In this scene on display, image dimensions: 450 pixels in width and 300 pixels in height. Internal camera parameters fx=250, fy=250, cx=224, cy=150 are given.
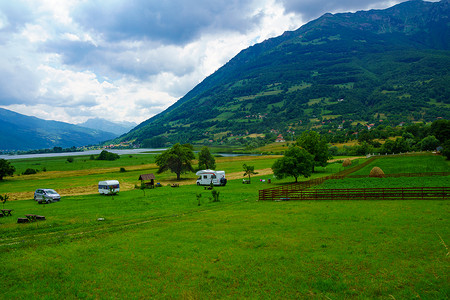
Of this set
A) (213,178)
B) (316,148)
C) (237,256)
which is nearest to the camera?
(237,256)

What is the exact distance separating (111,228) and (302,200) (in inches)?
860

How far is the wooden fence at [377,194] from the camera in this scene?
88.2 ft

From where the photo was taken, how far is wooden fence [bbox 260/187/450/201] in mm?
26875

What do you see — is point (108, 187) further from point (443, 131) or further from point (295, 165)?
point (443, 131)

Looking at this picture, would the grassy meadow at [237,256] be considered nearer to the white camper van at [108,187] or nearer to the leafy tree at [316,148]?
the white camper van at [108,187]

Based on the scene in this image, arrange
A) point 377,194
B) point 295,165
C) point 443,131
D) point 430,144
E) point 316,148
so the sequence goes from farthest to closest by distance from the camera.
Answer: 1. point 430,144
2. point 443,131
3. point 316,148
4. point 295,165
5. point 377,194

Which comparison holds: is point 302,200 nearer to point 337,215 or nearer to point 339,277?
point 337,215

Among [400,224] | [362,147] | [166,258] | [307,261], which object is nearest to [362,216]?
[400,224]

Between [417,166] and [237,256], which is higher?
[417,166]

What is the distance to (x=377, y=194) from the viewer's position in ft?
94.9

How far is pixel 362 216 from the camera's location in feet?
65.7

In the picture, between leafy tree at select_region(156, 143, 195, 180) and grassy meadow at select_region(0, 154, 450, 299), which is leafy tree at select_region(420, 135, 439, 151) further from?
grassy meadow at select_region(0, 154, 450, 299)

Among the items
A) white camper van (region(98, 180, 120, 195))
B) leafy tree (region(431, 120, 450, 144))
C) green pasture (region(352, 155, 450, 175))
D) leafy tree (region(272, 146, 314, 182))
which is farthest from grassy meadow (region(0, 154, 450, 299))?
leafy tree (region(431, 120, 450, 144))

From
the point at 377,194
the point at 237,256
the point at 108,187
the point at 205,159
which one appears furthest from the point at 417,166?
the point at 108,187
